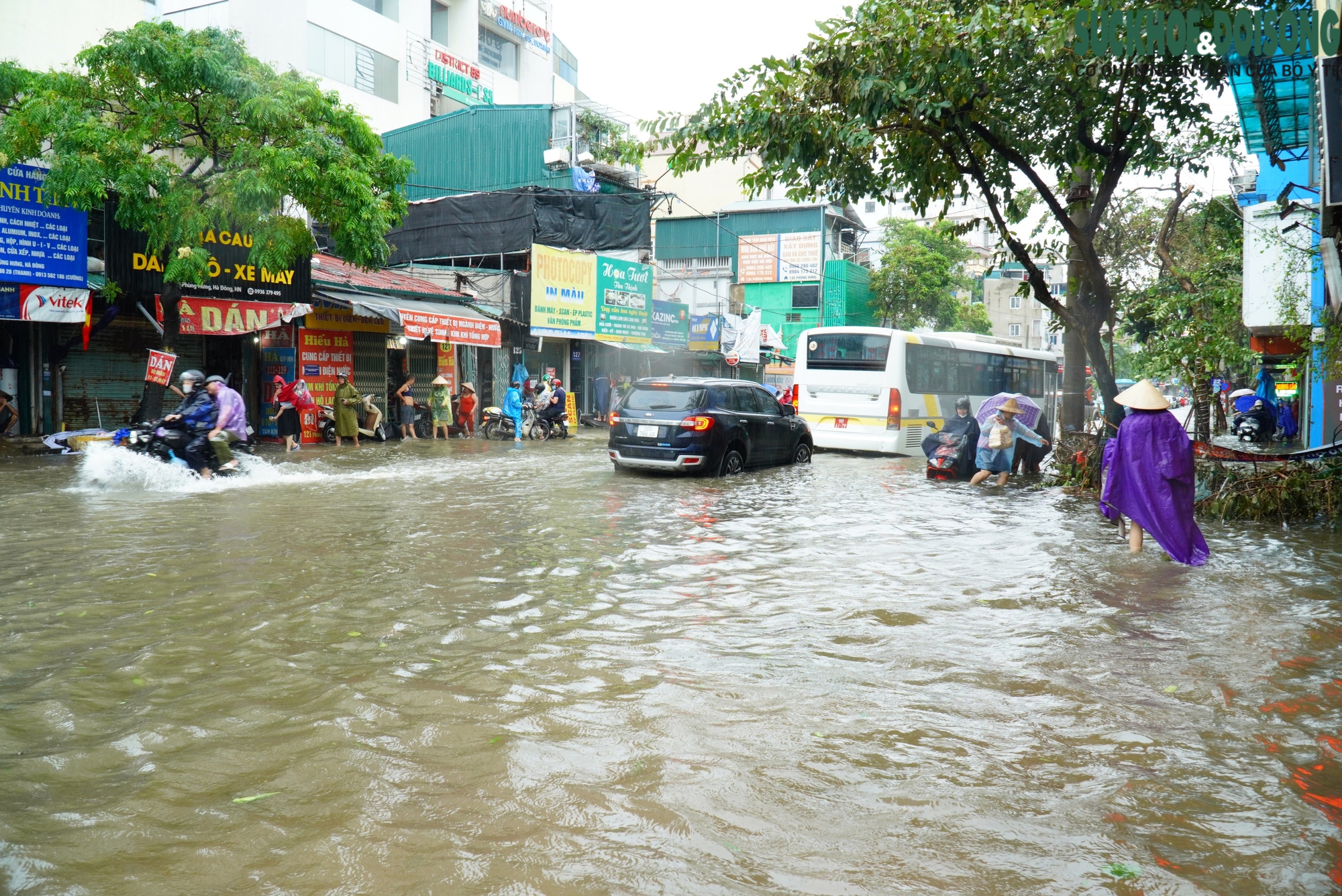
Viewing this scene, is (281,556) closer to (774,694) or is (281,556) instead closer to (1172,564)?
(774,694)

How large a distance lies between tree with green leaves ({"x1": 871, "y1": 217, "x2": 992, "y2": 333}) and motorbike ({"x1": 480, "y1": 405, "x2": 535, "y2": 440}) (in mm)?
23696

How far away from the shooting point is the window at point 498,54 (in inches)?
1483

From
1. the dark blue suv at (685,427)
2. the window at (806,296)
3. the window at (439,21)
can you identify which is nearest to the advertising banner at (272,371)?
the dark blue suv at (685,427)

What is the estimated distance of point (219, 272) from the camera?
1803 cm

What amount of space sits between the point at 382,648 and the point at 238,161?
12494mm

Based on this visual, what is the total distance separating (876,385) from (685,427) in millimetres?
7045

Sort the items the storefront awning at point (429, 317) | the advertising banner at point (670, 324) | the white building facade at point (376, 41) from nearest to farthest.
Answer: the storefront awning at point (429, 317), the white building facade at point (376, 41), the advertising banner at point (670, 324)

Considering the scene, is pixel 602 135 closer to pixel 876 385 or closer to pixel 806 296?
pixel 876 385

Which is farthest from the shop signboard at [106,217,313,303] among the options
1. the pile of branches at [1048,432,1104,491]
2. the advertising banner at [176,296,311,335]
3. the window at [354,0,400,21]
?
the window at [354,0,400,21]

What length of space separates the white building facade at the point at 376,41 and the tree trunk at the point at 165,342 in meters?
Answer: 7.87

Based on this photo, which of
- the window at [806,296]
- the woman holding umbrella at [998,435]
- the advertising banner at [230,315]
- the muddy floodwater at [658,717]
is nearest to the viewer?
the muddy floodwater at [658,717]

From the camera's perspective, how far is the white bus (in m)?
20.4

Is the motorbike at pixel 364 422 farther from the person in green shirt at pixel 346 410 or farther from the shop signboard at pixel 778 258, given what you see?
the shop signboard at pixel 778 258

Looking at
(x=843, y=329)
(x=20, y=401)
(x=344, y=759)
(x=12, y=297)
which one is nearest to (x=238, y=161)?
(x=12, y=297)
